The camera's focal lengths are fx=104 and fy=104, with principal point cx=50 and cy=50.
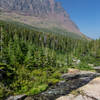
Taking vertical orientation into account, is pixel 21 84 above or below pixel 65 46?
below

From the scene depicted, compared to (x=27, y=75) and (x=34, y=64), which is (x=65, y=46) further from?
(x=27, y=75)

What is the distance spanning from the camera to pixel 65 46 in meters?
87.2

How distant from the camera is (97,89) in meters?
18.7

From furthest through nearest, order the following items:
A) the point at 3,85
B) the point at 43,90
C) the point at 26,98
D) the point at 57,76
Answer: the point at 57,76, the point at 43,90, the point at 3,85, the point at 26,98

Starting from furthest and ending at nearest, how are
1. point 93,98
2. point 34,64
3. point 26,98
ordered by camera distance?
1. point 34,64
2. point 26,98
3. point 93,98

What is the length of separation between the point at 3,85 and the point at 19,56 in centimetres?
1159

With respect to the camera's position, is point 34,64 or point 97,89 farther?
point 34,64

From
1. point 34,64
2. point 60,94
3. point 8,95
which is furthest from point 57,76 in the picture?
point 8,95

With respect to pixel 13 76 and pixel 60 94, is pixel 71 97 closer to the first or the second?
pixel 60 94

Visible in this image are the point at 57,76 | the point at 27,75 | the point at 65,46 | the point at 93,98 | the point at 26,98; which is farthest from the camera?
the point at 65,46

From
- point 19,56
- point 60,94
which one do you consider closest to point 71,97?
point 60,94

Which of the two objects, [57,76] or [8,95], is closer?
[8,95]

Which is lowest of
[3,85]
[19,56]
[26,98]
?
[26,98]

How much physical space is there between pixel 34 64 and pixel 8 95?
1354 cm
